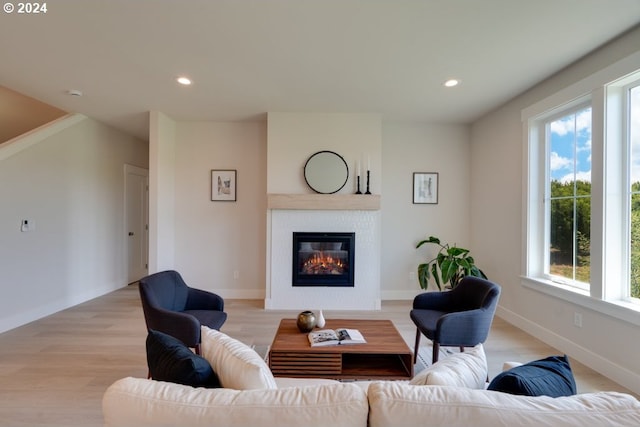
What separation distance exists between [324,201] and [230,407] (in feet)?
10.4

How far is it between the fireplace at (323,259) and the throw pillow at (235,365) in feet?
8.93

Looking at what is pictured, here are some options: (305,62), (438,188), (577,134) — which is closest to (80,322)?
(305,62)

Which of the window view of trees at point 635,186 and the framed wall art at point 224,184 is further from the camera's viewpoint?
the framed wall art at point 224,184

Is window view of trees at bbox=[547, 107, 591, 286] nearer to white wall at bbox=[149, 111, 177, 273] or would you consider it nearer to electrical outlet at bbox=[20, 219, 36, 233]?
white wall at bbox=[149, 111, 177, 273]

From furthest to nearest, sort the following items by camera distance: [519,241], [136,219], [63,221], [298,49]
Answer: [136,219] → [63,221] → [519,241] → [298,49]

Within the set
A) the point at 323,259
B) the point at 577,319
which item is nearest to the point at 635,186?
the point at 577,319

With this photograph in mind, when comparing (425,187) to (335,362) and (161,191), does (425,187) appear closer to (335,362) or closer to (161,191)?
(335,362)

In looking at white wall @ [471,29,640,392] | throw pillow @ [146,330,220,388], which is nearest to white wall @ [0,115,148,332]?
throw pillow @ [146,330,220,388]

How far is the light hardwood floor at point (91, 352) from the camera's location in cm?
197

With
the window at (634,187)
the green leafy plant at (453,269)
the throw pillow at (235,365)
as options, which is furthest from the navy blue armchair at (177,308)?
the window at (634,187)

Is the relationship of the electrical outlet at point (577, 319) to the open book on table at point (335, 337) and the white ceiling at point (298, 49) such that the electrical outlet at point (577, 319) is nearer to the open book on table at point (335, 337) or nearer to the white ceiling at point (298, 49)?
the open book on table at point (335, 337)

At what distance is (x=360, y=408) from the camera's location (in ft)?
2.70

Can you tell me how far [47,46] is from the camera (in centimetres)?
240

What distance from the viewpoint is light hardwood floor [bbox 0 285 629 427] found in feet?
6.47
